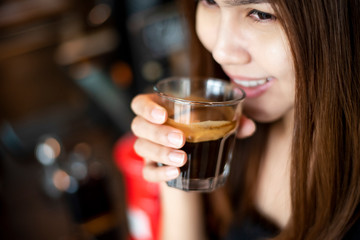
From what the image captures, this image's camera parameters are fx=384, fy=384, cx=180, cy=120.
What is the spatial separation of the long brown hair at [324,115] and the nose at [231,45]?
0.15 m

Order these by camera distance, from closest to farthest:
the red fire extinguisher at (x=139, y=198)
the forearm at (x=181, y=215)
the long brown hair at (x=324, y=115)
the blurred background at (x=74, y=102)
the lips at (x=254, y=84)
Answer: the long brown hair at (x=324, y=115) → the lips at (x=254, y=84) → the forearm at (x=181, y=215) → the red fire extinguisher at (x=139, y=198) → the blurred background at (x=74, y=102)

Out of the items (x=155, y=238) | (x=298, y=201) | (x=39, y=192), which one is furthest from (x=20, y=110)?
(x=298, y=201)

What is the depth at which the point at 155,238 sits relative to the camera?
70.2 inches

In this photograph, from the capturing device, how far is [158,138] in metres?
1.03

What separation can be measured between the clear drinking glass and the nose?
0.09m

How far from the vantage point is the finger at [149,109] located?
1014mm

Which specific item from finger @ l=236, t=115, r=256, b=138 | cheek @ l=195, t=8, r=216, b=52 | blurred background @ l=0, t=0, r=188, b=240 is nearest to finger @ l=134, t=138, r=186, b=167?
finger @ l=236, t=115, r=256, b=138

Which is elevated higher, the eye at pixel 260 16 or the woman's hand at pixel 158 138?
the eye at pixel 260 16

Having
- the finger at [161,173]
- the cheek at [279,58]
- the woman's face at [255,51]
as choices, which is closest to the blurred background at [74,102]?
the finger at [161,173]

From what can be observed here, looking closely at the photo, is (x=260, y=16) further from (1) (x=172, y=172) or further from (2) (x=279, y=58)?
(1) (x=172, y=172)

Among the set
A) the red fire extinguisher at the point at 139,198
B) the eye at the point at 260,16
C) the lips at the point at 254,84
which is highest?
the eye at the point at 260,16

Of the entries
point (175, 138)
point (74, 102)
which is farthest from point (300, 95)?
point (74, 102)

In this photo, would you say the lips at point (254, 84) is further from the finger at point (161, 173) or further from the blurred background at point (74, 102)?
the blurred background at point (74, 102)

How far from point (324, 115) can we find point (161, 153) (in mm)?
440
